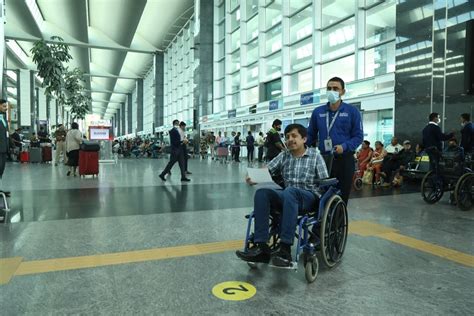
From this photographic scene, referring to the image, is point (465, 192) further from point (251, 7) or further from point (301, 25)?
point (251, 7)

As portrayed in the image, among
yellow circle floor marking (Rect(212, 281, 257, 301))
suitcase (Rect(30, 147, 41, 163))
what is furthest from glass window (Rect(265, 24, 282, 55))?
yellow circle floor marking (Rect(212, 281, 257, 301))

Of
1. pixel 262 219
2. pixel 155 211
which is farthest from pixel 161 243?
pixel 155 211

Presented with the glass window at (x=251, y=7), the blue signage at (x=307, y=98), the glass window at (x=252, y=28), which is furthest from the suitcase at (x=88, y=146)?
the glass window at (x=251, y=7)

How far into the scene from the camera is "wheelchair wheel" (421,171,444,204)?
20.0ft

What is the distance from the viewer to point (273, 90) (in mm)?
21266

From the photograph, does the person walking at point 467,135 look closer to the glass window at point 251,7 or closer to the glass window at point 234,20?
the glass window at point 251,7

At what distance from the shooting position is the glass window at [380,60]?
13508mm

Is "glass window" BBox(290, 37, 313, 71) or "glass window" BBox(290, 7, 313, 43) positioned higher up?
"glass window" BBox(290, 7, 313, 43)

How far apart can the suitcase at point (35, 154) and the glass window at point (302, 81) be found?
1232 cm

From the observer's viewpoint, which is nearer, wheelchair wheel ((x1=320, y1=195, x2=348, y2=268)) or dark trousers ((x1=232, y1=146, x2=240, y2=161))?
wheelchair wheel ((x1=320, y1=195, x2=348, y2=268))

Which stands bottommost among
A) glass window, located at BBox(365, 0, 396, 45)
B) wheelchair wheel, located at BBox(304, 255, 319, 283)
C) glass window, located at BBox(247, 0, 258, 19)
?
wheelchair wheel, located at BBox(304, 255, 319, 283)

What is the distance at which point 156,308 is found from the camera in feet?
7.20

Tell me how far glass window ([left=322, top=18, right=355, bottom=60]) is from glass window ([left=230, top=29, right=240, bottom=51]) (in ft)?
32.0

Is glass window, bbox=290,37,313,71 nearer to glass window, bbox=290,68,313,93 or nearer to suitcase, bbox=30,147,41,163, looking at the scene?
glass window, bbox=290,68,313,93
